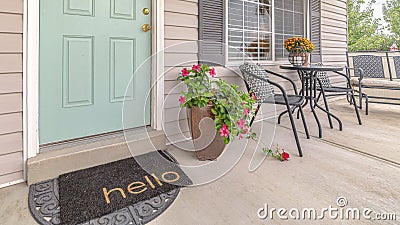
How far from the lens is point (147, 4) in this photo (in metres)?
2.15

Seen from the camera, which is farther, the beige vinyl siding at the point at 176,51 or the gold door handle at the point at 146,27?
the beige vinyl siding at the point at 176,51

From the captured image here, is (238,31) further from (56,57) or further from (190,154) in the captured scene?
(56,57)

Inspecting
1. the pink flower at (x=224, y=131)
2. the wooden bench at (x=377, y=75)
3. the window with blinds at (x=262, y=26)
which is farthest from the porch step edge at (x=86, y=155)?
the wooden bench at (x=377, y=75)

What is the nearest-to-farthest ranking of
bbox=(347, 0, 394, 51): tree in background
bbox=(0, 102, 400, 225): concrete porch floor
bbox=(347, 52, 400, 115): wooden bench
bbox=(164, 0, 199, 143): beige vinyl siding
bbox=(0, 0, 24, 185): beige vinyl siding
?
bbox=(0, 102, 400, 225): concrete porch floor < bbox=(0, 0, 24, 185): beige vinyl siding < bbox=(164, 0, 199, 143): beige vinyl siding < bbox=(347, 52, 400, 115): wooden bench < bbox=(347, 0, 394, 51): tree in background

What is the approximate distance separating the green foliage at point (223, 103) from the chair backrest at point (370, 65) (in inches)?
135

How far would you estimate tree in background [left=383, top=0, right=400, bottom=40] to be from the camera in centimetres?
1316

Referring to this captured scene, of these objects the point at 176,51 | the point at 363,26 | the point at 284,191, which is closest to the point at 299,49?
the point at 176,51

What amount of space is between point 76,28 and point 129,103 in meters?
0.70

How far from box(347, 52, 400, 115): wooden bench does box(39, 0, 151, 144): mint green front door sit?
3356 millimetres

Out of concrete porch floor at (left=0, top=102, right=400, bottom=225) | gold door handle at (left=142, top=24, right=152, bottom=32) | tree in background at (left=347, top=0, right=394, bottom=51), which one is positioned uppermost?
tree in background at (left=347, top=0, right=394, bottom=51)

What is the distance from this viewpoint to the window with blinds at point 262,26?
2951mm

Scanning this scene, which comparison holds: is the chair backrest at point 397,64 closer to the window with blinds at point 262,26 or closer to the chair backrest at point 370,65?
the chair backrest at point 370,65

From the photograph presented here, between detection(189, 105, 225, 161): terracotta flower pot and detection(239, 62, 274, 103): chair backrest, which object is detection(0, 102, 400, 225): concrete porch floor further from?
detection(239, 62, 274, 103): chair backrest

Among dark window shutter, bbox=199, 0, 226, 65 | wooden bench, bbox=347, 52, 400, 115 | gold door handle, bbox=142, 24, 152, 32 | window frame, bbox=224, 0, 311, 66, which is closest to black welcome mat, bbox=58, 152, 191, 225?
gold door handle, bbox=142, 24, 152, 32
